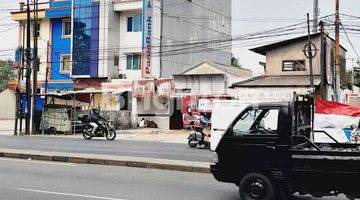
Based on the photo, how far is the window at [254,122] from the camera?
334 inches

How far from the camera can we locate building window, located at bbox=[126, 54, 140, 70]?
41.9m

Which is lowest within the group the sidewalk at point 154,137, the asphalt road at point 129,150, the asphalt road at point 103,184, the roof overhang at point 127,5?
the sidewalk at point 154,137

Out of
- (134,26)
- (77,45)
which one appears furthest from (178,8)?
(77,45)

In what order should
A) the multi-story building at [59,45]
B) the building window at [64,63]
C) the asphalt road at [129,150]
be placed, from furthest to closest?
1. the building window at [64,63]
2. the multi-story building at [59,45]
3. the asphalt road at [129,150]

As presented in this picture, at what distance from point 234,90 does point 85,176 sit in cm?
2299

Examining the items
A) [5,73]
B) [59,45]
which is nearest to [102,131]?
[59,45]

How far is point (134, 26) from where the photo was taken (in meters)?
42.6

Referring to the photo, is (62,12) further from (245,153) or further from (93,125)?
(245,153)

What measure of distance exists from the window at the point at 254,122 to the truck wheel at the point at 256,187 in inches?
29.0

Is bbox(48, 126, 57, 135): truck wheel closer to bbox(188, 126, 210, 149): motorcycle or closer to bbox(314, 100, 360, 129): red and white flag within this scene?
bbox(188, 126, 210, 149): motorcycle

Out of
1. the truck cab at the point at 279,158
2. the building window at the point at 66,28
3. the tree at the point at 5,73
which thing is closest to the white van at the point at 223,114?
the truck cab at the point at 279,158

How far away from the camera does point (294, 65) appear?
3391 centimetres

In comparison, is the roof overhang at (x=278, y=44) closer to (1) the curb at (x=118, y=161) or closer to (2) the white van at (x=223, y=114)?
(2) the white van at (x=223, y=114)

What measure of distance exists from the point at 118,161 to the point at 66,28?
34.7 metres
